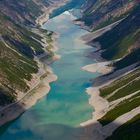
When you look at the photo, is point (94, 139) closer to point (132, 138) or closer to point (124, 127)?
point (124, 127)

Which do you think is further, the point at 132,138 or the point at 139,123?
the point at 139,123

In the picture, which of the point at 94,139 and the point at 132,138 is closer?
the point at 132,138

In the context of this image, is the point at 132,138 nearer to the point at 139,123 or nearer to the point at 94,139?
the point at 139,123

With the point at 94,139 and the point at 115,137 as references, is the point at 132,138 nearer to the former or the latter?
the point at 115,137

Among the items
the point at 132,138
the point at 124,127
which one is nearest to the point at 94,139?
the point at 124,127

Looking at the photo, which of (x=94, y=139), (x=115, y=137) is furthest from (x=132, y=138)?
(x=94, y=139)
